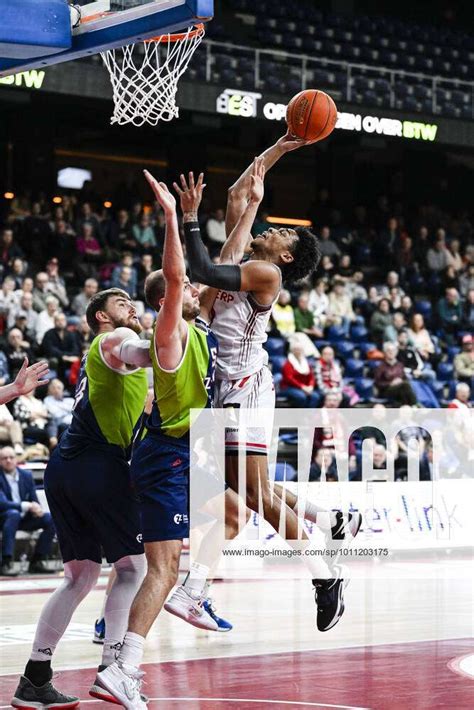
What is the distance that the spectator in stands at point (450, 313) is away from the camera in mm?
19266

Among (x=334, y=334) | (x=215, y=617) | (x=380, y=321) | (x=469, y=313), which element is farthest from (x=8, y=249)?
(x=215, y=617)

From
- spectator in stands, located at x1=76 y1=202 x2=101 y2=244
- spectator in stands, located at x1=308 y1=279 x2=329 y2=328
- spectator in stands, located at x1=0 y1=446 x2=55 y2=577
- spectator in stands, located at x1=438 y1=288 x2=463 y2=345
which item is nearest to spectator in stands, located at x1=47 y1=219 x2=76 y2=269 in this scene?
spectator in stands, located at x1=76 y1=202 x2=101 y2=244

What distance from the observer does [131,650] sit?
537 centimetres

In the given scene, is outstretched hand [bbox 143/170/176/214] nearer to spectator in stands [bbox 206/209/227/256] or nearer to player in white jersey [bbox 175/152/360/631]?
player in white jersey [bbox 175/152/360/631]

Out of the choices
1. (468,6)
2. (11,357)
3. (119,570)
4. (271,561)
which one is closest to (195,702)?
(119,570)

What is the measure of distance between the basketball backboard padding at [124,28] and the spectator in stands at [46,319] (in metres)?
7.66

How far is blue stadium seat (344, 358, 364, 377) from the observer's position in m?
16.9

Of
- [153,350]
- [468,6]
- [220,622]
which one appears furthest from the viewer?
[468,6]

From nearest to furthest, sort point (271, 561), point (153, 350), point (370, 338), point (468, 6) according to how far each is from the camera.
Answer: point (153, 350) → point (271, 561) → point (370, 338) → point (468, 6)

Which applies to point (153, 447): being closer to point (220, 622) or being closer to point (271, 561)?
point (220, 622)

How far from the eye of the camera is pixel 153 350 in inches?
219

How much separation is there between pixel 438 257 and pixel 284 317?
16.3 ft

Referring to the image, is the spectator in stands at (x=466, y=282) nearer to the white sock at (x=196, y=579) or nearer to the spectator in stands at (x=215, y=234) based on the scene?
the spectator in stands at (x=215, y=234)

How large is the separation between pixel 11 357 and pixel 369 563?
14.8 ft
